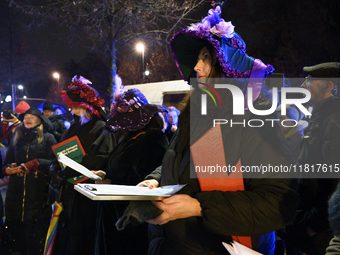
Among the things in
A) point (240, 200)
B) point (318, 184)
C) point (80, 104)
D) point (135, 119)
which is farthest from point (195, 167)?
point (80, 104)

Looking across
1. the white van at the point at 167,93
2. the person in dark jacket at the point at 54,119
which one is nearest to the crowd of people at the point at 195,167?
the person in dark jacket at the point at 54,119

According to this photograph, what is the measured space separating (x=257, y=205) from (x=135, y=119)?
2083 mm

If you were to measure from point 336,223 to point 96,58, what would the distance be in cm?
4462

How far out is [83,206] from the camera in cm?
326

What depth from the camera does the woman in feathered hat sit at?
4.04 feet

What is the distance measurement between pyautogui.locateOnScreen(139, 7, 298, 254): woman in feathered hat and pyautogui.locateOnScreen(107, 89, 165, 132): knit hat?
1.27 metres

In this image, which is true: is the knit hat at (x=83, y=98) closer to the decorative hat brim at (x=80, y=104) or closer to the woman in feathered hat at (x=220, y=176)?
the decorative hat brim at (x=80, y=104)

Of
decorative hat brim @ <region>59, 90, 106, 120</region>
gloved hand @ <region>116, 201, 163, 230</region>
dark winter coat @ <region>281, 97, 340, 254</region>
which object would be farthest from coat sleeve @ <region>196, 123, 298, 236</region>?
decorative hat brim @ <region>59, 90, 106, 120</region>

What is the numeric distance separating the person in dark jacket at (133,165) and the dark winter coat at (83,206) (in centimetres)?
48


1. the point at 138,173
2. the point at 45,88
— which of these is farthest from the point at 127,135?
the point at 45,88

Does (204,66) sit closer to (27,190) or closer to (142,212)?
(142,212)

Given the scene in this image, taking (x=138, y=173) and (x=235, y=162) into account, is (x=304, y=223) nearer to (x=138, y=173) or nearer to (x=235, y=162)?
(x=235, y=162)

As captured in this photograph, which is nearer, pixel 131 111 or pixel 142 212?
pixel 142 212

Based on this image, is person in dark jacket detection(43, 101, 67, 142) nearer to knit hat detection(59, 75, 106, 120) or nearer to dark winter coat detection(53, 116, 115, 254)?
knit hat detection(59, 75, 106, 120)
